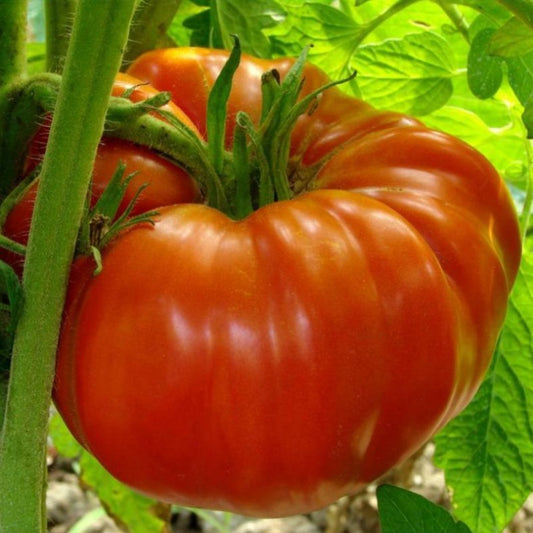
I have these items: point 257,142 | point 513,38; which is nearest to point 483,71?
point 513,38

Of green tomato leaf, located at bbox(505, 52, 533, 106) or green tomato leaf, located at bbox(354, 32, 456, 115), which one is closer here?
green tomato leaf, located at bbox(505, 52, 533, 106)

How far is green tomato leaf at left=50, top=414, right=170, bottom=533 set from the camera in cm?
106

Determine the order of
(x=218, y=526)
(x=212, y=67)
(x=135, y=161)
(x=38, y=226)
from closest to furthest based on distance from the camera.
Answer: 1. (x=38, y=226)
2. (x=135, y=161)
3. (x=212, y=67)
4. (x=218, y=526)

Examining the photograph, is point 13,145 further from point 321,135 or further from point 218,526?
point 218,526

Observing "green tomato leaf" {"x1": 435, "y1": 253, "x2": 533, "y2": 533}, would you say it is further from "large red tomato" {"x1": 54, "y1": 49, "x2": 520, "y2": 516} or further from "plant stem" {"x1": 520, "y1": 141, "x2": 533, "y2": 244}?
"large red tomato" {"x1": 54, "y1": 49, "x2": 520, "y2": 516}

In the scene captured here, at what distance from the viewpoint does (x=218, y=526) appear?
5.75 ft

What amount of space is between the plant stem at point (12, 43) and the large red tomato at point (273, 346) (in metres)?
0.17

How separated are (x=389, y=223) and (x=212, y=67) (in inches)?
9.7

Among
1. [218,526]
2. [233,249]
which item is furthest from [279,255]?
[218,526]

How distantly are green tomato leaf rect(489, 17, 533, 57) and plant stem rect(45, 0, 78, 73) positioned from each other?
0.34 meters

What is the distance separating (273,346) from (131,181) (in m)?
0.17

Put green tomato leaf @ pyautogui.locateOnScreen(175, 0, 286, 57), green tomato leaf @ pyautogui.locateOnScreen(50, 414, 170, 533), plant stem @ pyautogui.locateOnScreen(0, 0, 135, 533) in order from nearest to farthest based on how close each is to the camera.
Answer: plant stem @ pyautogui.locateOnScreen(0, 0, 135, 533) → green tomato leaf @ pyautogui.locateOnScreen(175, 0, 286, 57) → green tomato leaf @ pyautogui.locateOnScreen(50, 414, 170, 533)

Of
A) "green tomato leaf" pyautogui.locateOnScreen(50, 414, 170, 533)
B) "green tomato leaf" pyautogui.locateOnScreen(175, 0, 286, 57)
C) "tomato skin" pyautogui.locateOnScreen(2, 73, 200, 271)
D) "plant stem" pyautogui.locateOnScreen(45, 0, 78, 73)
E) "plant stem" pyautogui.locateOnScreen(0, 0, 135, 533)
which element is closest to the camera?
"plant stem" pyautogui.locateOnScreen(0, 0, 135, 533)

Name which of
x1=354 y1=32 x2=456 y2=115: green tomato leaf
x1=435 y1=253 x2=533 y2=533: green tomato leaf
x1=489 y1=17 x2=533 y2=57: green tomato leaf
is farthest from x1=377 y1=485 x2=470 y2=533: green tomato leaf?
x1=354 y1=32 x2=456 y2=115: green tomato leaf
